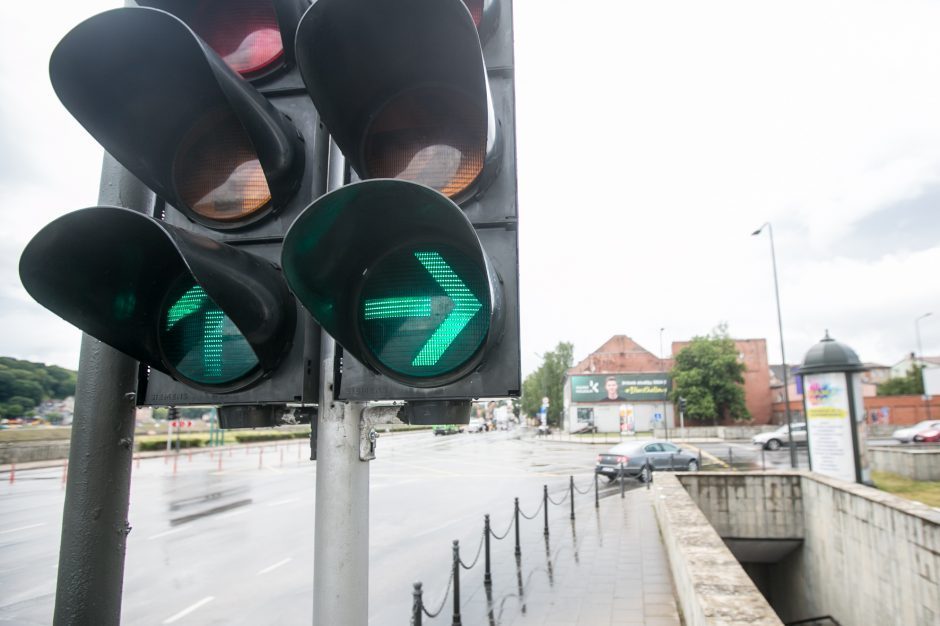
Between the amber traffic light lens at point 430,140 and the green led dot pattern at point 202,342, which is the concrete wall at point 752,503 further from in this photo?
the green led dot pattern at point 202,342

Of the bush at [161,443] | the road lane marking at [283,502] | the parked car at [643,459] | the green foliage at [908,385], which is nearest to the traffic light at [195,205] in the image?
the road lane marking at [283,502]

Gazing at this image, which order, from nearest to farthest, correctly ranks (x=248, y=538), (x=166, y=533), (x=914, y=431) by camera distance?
1. (x=248, y=538)
2. (x=166, y=533)
3. (x=914, y=431)

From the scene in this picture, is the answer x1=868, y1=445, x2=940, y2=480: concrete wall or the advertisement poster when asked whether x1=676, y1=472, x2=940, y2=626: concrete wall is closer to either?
the advertisement poster

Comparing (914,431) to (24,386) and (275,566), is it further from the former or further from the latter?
(24,386)

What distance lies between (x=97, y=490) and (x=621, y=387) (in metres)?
65.3

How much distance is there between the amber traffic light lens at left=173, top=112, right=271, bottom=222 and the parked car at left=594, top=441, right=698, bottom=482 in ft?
72.3

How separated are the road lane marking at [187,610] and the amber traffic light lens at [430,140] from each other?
8283 mm

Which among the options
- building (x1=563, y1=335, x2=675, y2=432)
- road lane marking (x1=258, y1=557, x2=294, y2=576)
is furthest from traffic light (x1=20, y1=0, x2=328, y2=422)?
building (x1=563, y1=335, x2=675, y2=432)

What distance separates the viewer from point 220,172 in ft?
6.43

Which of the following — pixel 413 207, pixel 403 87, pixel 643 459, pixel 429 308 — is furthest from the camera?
pixel 643 459

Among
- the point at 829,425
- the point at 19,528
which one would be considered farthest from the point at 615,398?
the point at 19,528

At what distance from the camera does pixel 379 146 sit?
1.86 metres

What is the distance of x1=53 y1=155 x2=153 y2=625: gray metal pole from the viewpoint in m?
1.63

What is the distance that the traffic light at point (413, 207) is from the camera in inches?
58.7
